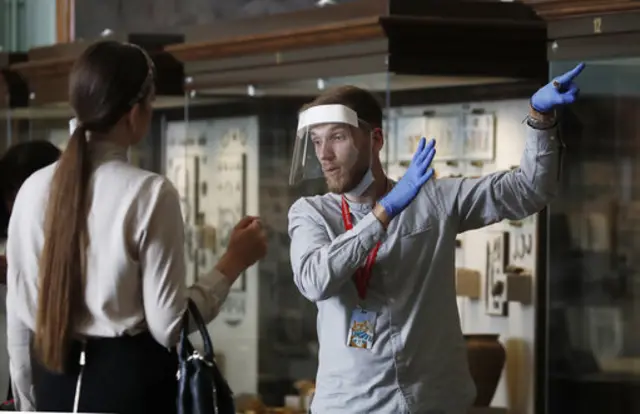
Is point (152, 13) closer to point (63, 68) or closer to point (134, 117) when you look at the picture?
point (63, 68)

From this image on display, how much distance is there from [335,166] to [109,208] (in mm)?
568

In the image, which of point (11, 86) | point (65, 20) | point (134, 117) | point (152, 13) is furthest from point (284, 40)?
point (134, 117)

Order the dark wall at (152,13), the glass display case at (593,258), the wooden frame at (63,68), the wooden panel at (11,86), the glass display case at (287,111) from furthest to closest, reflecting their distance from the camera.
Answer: the wooden panel at (11,86)
the dark wall at (152,13)
the wooden frame at (63,68)
the glass display case at (593,258)
the glass display case at (287,111)

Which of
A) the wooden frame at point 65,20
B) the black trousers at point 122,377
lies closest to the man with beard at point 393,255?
the black trousers at point 122,377

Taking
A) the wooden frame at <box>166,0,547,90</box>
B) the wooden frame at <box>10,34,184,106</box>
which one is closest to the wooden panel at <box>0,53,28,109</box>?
the wooden frame at <box>10,34,184,106</box>

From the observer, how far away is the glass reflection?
5711 millimetres

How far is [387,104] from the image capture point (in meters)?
5.66

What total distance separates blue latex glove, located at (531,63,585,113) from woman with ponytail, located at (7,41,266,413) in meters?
0.85

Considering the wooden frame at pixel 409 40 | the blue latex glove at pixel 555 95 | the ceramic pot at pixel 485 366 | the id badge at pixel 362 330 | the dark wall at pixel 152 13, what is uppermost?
the dark wall at pixel 152 13

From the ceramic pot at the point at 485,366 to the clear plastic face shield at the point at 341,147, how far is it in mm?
2998

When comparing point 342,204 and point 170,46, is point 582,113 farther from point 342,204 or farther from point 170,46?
point 342,204

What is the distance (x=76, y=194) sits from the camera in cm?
293

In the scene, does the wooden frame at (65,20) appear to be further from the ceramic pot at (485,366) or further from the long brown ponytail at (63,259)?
the long brown ponytail at (63,259)

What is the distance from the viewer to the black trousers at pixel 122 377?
9.52ft
